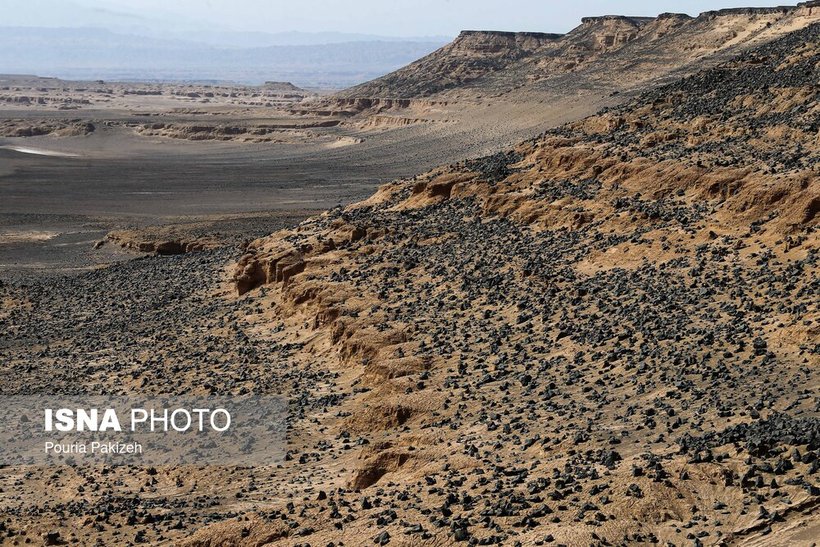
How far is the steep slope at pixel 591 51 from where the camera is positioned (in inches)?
2876

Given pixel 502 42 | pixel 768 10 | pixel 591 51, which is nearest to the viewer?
pixel 768 10

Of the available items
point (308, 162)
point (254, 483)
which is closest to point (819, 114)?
point (254, 483)

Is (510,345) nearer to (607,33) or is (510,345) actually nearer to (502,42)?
(607,33)

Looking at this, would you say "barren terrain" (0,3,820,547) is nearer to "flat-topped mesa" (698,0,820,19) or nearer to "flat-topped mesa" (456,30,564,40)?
"flat-topped mesa" (698,0,820,19)

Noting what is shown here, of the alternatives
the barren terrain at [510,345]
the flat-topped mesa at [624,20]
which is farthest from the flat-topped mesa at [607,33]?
the barren terrain at [510,345]

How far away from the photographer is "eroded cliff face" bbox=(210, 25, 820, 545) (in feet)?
34.0

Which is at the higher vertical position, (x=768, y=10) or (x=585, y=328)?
(x=768, y=10)

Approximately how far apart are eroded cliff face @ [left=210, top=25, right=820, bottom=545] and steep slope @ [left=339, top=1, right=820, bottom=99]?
46.5 metres

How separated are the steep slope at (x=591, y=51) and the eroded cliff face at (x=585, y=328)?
4647 cm

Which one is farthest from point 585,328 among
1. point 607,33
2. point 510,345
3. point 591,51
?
point 607,33

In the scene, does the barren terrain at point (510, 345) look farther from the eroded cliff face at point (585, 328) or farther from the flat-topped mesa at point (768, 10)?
the flat-topped mesa at point (768, 10)

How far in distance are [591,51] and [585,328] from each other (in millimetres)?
81127

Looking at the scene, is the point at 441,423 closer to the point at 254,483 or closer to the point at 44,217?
the point at 254,483

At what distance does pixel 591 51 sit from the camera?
93.7 m
